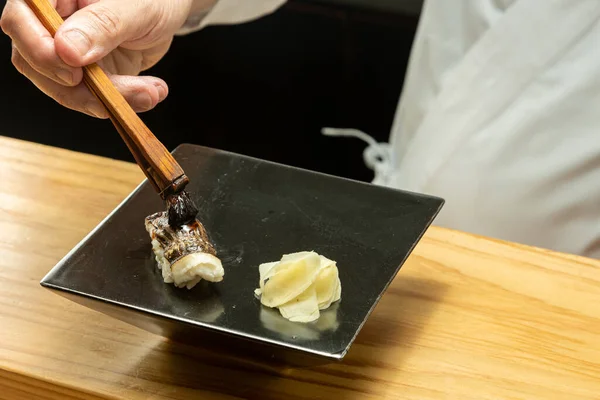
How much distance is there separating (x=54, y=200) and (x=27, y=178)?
63 millimetres

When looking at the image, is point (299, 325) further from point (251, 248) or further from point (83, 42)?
point (83, 42)

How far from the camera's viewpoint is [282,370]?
0.69 m

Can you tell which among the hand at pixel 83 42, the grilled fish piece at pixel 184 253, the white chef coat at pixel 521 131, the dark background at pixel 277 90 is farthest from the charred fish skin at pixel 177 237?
the dark background at pixel 277 90

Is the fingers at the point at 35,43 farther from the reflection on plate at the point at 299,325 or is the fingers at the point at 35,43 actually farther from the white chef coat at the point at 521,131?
the white chef coat at the point at 521,131

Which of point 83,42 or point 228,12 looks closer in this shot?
point 83,42

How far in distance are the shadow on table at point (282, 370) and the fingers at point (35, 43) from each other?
272mm

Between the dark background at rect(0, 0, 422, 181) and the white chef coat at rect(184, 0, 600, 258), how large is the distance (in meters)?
0.70

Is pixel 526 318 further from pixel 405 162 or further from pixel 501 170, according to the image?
pixel 405 162

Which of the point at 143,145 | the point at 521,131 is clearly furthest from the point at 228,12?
the point at 143,145

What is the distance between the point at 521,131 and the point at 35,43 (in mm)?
647

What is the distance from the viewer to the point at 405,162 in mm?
1256

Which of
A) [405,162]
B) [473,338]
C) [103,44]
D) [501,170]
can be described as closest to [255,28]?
[405,162]

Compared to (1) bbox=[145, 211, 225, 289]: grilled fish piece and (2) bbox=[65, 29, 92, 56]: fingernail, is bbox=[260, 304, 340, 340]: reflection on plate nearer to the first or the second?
(1) bbox=[145, 211, 225, 289]: grilled fish piece

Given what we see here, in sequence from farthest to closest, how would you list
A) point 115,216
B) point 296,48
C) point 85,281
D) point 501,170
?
point 296,48, point 501,170, point 115,216, point 85,281
